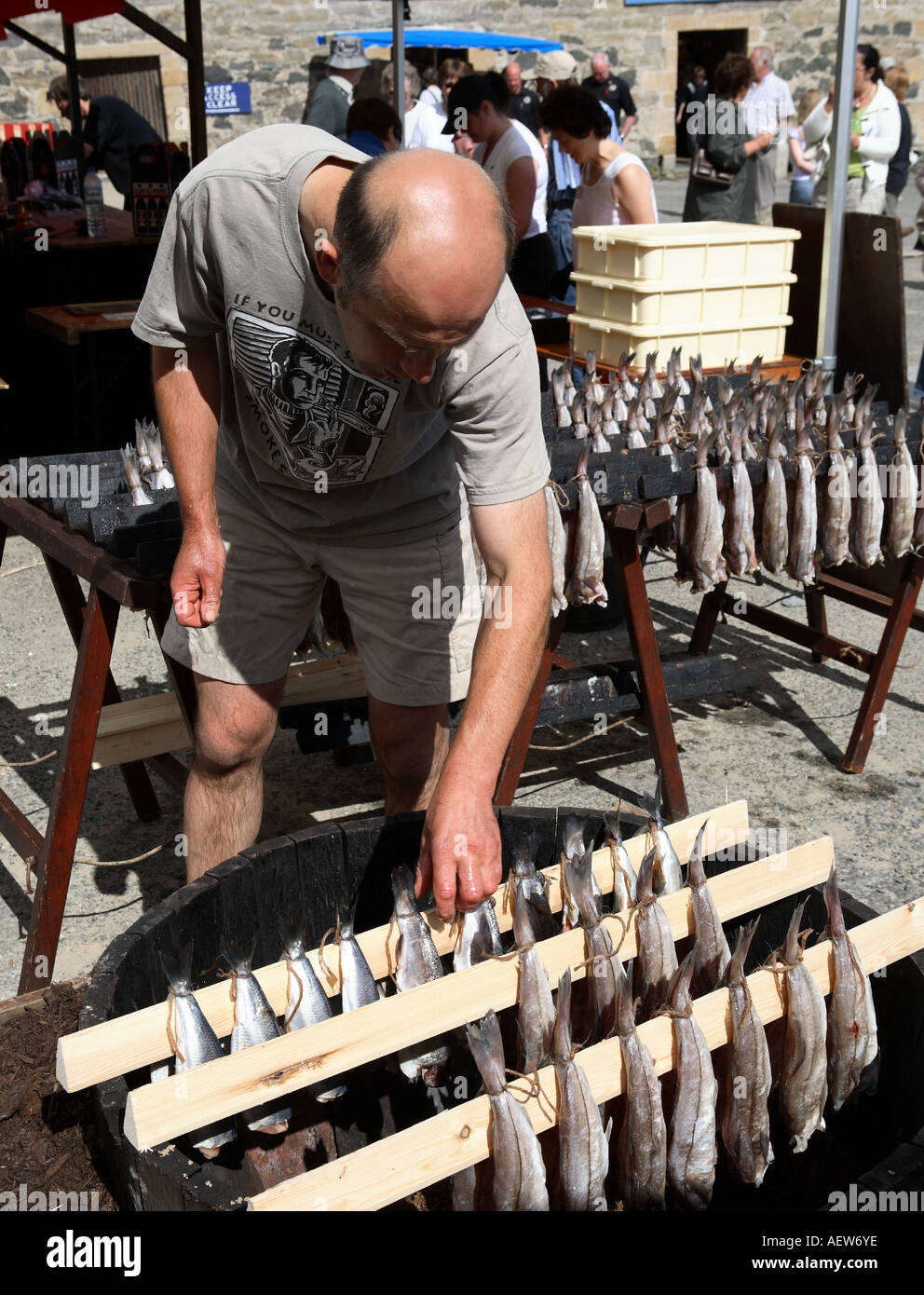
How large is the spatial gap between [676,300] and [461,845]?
156 inches

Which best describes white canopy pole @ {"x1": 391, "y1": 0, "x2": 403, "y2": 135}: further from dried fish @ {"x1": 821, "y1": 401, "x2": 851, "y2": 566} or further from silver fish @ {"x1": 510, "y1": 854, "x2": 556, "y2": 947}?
silver fish @ {"x1": 510, "y1": 854, "x2": 556, "y2": 947}

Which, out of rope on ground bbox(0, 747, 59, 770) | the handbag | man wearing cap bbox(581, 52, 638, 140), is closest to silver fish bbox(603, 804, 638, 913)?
rope on ground bbox(0, 747, 59, 770)

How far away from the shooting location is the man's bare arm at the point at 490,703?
2.10 meters

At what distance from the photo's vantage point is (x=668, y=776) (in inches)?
164

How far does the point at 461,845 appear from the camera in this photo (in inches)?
82.4

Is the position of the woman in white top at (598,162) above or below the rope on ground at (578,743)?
→ above

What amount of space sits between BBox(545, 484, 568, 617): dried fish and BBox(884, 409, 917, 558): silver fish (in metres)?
1.15

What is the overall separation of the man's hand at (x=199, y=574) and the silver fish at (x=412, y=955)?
0.76 meters

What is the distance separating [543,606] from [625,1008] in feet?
2.48

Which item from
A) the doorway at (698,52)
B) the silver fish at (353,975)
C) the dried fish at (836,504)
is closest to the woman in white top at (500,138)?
the dried fish at (836,504)

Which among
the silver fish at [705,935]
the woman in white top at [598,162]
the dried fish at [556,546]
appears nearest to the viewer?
the silver fish at [705,935]

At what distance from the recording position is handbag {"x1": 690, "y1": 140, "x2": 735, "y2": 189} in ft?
30.3

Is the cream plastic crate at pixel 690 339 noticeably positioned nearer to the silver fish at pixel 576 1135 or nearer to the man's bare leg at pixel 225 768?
the man's bare leg at pixel 225 768

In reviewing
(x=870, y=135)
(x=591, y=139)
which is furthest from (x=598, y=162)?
(x=870, y=135)
